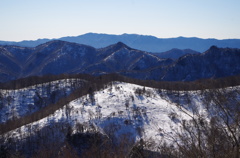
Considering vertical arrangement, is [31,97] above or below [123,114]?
below

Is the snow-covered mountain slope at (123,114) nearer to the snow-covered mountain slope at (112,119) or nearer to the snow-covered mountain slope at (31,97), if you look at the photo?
the snow-covered mountain slope at (112,119)

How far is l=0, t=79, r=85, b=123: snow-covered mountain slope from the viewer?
91500 mm

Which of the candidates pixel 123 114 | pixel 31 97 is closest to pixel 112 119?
pixel 123 114

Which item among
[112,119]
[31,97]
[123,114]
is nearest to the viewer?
[112,119]

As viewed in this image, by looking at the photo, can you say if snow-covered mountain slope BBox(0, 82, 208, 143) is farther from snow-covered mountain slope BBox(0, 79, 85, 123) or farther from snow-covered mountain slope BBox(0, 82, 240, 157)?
snow-covered mountain slope BBox(0, 79, 85, 123)

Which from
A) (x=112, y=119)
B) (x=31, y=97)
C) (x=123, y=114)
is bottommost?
(x=31, y=97)

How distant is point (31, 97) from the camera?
4028 inches

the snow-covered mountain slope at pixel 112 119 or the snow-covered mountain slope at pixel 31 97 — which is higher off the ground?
the snow-covered mountain slope at pixel 112 119

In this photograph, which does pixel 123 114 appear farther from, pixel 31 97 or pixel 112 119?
pixel 31 97

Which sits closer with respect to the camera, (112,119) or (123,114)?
(112,119)

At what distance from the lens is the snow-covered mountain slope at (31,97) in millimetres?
91500

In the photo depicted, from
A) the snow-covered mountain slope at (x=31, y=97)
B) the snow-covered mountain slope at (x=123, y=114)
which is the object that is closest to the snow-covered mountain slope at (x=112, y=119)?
the snow-covered mountain slope at (x=123, y=114)

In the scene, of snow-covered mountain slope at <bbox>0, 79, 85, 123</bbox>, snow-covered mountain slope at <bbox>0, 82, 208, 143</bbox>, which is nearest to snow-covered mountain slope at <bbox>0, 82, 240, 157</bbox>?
snow-covered mountain slope at <bbox>0, 82, 208, 143</bbox>

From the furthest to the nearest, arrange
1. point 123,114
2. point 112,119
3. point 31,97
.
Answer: point 31,97
point 123,114
point 112,119
